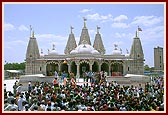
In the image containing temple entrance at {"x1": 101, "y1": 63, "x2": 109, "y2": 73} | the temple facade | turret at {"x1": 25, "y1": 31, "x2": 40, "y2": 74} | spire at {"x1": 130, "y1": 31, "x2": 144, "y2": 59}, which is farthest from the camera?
spire at {"x1": 130, "y1": 31, "x2": 144, "y2": 59}

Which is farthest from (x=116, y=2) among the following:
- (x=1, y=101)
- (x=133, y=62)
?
(x=133, y=62)

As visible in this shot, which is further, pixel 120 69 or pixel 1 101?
pixel 120 69

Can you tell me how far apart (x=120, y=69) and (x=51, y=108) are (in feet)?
88.5

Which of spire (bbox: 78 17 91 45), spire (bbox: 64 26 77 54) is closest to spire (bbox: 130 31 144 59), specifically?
spire (bbox: 78 17 91 45)

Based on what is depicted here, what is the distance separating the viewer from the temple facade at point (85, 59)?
30291mm

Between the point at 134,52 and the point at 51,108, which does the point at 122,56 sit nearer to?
the point at 134,52

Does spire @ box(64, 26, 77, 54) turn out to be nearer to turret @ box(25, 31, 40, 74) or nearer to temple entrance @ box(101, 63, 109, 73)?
turret @ box(25, 31, 40, 74)

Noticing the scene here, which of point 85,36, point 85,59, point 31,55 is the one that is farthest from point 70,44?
point 85,59

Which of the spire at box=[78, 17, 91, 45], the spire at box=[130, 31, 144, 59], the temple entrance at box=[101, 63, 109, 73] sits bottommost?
the temple entrance at box=[101, 63, 109, 73]

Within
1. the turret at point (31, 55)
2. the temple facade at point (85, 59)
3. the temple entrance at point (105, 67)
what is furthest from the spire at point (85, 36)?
the turret at point (31, 55)

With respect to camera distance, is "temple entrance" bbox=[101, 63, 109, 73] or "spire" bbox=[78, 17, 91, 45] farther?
"spire" bbox=[78, 17, 91, 45]

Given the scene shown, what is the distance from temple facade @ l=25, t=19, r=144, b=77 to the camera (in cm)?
3029

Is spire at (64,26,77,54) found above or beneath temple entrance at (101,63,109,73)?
above

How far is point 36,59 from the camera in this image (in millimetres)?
34594
